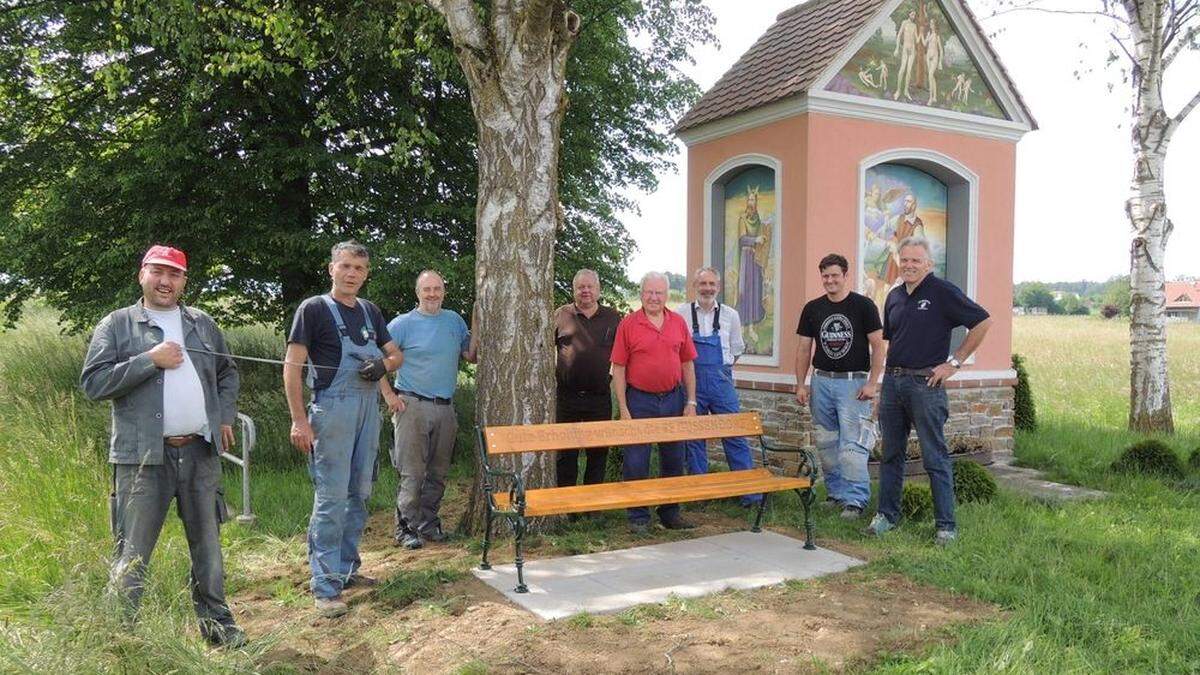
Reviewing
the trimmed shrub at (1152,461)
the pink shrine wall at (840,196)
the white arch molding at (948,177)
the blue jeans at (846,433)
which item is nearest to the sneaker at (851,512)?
the blue jeans at (846,433)

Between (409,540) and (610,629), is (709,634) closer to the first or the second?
(610,629)

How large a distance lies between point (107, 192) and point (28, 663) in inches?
318

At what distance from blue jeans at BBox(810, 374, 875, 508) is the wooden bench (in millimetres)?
784

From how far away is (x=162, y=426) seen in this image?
3.67m

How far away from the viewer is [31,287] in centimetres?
1036

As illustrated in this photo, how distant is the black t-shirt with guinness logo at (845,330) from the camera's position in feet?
20.6

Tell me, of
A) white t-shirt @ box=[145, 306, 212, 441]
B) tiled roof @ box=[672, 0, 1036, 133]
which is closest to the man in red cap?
white t-shirt @ box=[145, 306, 212, 441]

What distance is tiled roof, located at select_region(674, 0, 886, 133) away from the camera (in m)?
8.35

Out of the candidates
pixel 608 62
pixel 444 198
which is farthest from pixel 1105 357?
pixel 444 198

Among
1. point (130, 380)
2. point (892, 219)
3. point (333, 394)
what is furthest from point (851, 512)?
point (130, 380)

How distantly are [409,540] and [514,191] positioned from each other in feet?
7.97

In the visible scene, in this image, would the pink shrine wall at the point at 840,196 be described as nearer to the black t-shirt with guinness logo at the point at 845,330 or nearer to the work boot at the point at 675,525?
the black t-shirt with guinness logo at the point at 845,330

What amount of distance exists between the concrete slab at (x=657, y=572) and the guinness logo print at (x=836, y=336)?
1.54 m

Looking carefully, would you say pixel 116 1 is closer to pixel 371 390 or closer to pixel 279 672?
pixel 371 390
